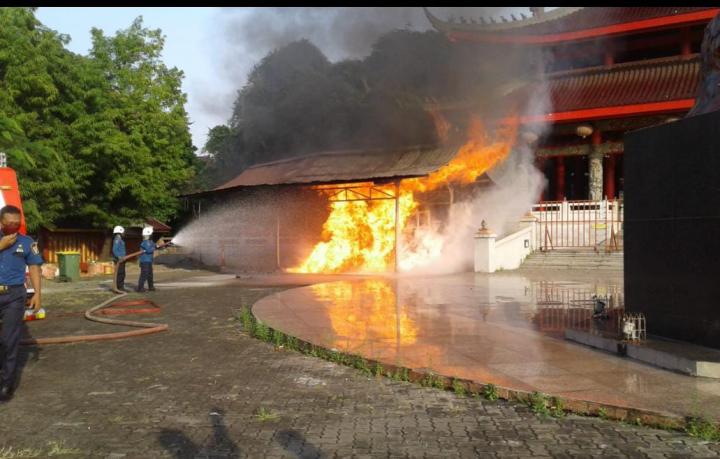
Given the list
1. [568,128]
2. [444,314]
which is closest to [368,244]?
[568,128]

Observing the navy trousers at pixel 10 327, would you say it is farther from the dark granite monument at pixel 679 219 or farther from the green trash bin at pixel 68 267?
the green trash bin at pixel 68 267

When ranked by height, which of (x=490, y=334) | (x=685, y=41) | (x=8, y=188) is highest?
(x=685, y=41)

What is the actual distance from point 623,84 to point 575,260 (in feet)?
35.7

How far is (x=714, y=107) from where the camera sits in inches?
248

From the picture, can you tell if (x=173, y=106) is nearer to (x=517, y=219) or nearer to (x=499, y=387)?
(x=517, y=219)

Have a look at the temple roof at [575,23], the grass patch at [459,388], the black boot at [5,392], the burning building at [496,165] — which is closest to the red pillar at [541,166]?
the burning building at [496,165]

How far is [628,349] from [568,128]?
71.4ft

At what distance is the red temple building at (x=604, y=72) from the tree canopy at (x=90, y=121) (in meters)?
15.5

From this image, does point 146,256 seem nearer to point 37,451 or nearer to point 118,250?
point 118,250

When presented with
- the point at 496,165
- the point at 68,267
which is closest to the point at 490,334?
the point at 68,267

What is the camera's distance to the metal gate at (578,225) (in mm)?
21016

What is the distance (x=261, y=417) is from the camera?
4.49 meters

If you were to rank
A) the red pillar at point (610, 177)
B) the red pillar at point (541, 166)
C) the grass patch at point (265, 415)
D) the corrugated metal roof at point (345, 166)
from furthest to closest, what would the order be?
1. the red pillar at point (541, 166)
2. the red pillar at point (610, 177)
3. the corrugated metal roof at point (345, 166)
4. the grass patch at point (265, 415)

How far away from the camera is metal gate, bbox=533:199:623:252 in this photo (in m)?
21.0
